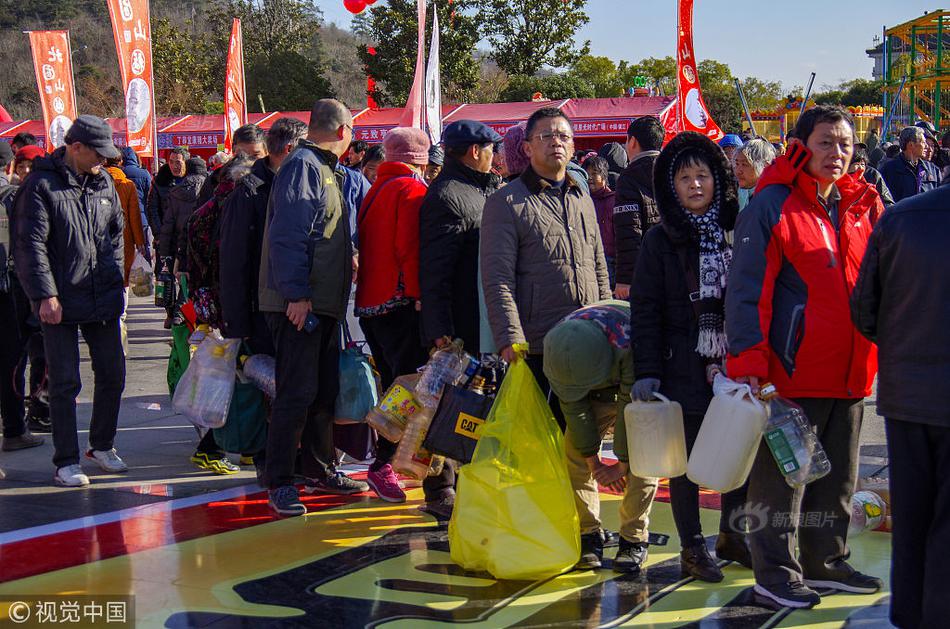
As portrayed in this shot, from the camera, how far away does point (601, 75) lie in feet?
138

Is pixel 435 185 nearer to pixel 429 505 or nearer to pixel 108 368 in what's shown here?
pixel 429 505

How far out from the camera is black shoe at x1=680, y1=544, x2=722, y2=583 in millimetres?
4348

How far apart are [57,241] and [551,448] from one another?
3.28 meters

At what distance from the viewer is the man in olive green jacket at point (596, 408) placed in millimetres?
4188

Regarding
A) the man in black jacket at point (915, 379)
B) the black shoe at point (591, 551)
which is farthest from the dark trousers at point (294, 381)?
the man in black jacket at point (915, 379)

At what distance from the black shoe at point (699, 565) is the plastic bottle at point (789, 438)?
663 mm

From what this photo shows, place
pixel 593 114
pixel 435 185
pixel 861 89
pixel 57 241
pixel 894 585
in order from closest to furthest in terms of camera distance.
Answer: pixel 894 585, pixel 435 185, pixel 57 241, pixel 593 114, pixel 861 89

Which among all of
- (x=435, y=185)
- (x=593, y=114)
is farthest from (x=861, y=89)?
(x=435, y=185)

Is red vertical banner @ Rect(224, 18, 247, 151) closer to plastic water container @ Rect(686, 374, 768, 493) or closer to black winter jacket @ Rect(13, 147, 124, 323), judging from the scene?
black winter jacket @ Rect(13, 147, 124, 323)

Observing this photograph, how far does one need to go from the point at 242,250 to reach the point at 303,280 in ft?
2.44

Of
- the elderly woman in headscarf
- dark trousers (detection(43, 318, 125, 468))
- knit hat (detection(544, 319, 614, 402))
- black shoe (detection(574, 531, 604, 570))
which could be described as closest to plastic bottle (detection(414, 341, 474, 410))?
knit hat (detection(544, 319, 614, 402))

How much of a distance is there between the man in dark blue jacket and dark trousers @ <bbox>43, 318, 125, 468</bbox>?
741 centimetres

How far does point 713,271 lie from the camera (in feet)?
13.9

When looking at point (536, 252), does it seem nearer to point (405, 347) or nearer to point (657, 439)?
point (657, 439)
